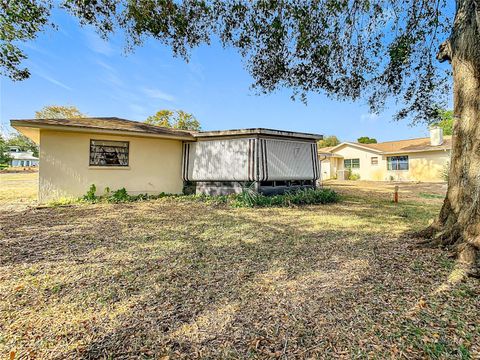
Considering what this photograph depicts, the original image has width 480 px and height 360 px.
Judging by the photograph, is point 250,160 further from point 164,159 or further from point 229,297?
point 229,297

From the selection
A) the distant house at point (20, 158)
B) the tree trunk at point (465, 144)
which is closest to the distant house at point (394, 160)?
the tree trunk at point (465, 144)

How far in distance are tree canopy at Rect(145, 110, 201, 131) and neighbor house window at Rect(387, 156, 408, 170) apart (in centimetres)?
2276

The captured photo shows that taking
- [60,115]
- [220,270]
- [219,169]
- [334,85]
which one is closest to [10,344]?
[220,270]

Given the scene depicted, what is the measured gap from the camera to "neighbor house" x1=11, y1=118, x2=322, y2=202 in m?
9.02

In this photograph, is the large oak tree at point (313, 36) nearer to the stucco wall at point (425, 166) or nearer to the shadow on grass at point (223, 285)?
the shadow on grass at point (223, 285)

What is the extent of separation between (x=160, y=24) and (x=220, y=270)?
545 cm

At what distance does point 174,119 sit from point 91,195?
26134mm

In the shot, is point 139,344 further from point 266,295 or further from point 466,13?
point 466,13

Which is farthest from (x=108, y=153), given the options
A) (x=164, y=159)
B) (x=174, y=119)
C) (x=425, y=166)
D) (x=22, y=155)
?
(x=22, y=155)

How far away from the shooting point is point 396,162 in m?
23.6

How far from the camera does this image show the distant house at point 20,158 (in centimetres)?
5800

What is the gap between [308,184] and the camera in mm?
11359

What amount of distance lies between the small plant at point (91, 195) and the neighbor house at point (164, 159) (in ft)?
0.61

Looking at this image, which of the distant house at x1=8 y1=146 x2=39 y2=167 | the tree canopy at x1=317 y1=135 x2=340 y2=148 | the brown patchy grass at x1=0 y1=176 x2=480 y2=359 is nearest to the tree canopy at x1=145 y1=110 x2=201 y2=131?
the tree canopy at x1=317 y1=135 x2=340 y2=148
